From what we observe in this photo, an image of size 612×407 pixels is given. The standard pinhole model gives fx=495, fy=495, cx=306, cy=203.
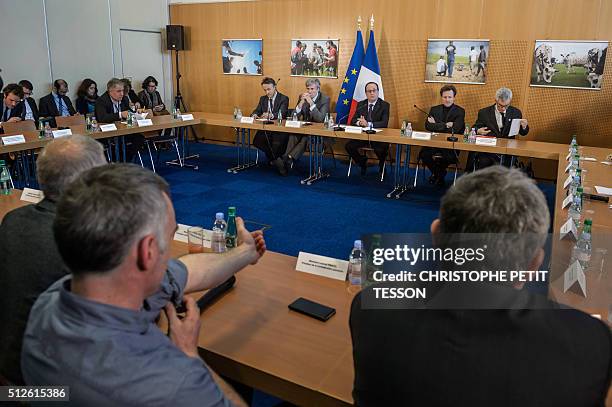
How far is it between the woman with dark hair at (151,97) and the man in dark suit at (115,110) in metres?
1.54

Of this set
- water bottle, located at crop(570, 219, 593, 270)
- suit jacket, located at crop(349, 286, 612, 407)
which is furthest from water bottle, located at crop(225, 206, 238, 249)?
water bottle, located at crop(570, 219, 593, 270)

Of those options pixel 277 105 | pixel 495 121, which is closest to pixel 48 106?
pixel 277 105

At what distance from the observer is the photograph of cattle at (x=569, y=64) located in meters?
6.09

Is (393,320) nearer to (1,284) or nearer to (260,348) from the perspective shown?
(260,348)

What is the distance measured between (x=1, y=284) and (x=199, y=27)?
27.6ft

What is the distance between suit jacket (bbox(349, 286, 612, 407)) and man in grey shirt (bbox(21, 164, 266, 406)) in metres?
0.42

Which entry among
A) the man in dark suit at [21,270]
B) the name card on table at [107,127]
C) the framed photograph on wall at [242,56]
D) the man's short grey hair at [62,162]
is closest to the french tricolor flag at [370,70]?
the framed photograph on wall at [242,56]

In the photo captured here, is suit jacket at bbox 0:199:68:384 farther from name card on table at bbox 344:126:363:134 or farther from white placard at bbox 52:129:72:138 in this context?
name card on table at bbox 344:126:363:134

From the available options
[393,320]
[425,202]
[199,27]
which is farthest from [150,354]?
[199,27]

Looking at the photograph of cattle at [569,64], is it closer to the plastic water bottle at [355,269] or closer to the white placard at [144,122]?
the white placard at [144,122]

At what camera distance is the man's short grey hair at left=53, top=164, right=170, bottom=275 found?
0.96 m

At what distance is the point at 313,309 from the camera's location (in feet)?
5.74

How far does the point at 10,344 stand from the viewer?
4.68 feet

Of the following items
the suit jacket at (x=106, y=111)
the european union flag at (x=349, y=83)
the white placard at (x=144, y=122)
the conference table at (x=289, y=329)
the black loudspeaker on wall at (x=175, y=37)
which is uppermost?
the black loudspeaker on wall at (x=175, y=37)
